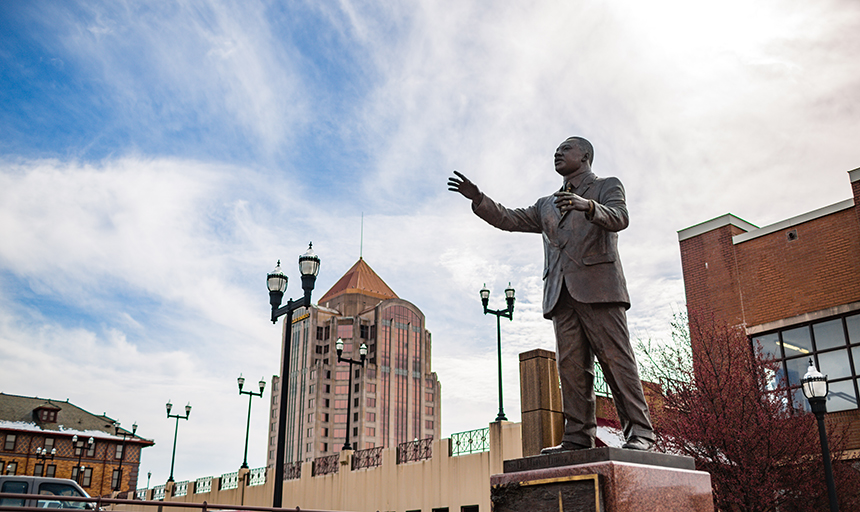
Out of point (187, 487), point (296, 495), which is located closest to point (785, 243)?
point (296, 495)

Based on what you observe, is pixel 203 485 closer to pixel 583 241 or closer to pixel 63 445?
pixel 583 241

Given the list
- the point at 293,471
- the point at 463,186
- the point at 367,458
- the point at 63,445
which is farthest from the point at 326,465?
the point at 63,445

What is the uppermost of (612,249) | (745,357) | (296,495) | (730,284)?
(730,284)

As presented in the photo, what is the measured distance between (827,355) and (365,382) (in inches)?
3835

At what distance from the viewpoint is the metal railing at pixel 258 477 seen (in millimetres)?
29372

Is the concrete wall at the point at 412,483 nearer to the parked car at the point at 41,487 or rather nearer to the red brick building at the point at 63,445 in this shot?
the parked car at the point at 41,487

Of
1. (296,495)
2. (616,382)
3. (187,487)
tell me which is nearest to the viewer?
(616,382)

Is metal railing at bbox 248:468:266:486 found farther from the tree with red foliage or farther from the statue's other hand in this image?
the statue's other hand

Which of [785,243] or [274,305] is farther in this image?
[785,243]

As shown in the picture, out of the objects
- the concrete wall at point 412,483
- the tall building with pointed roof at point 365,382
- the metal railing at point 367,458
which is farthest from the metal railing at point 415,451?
the tall building with pointed roof at point 365,382

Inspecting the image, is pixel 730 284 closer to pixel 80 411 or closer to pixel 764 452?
pixel 764 452

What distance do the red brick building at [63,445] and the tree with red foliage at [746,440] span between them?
60236 millimetres

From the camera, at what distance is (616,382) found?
16.8ft

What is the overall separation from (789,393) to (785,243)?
494cm
